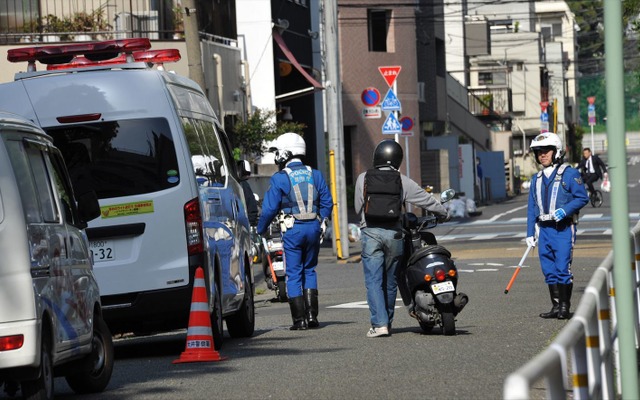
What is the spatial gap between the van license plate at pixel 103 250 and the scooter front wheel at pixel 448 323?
294 cm

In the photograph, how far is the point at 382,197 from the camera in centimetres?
1248

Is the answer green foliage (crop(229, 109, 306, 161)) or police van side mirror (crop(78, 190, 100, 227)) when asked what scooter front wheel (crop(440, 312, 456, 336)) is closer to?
police van side mirror (crop(78, 190, 100, 227))

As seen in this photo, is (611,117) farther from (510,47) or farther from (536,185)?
(510,47)

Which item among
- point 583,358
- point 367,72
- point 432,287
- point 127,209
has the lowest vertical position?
point 432,287

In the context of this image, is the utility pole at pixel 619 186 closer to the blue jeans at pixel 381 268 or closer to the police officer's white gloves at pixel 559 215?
the blue jeans at pixel 381 268

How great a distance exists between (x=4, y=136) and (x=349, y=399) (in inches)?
105

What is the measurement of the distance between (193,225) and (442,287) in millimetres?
2281

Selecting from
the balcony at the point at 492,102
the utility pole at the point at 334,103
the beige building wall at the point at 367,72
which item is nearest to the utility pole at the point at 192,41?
the utility pole at the point at 334,103

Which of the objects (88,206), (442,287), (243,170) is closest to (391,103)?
(243,170)

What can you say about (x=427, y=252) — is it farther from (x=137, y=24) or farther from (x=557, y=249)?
(x=137, y=24)

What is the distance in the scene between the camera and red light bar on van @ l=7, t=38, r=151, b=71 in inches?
510

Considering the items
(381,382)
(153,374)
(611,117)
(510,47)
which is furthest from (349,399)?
(510,47)

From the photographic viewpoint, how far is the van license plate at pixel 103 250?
11570 millimetres

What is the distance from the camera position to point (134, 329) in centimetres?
1198
